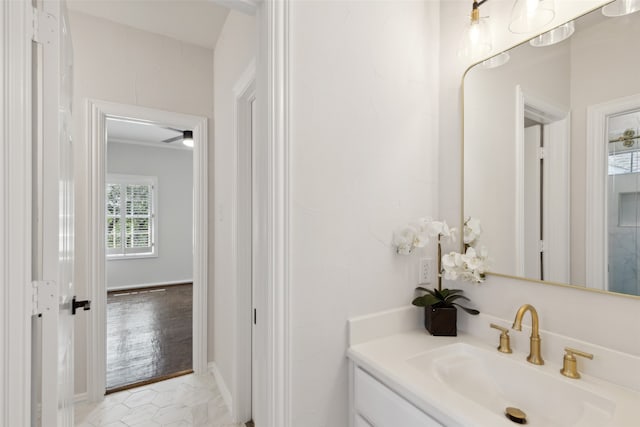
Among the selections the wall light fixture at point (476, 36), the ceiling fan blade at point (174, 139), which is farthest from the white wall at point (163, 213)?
the wall light fixture at point (476, 36)

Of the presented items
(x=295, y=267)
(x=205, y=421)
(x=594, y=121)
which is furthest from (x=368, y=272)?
(x=205, y=421)

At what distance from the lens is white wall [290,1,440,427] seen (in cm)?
106

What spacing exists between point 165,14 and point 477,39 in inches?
85.4

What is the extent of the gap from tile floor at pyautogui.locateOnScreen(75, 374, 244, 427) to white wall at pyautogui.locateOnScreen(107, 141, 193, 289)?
12.8ft

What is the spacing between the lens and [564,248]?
101cm

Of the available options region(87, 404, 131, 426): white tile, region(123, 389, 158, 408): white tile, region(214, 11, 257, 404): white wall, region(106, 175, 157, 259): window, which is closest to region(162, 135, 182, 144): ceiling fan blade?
region(106, 175, 157, 259): window

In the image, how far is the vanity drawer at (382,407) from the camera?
843 millimetres

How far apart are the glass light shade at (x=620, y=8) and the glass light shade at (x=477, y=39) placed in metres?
0.33

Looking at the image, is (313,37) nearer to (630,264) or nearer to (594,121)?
(594,121)

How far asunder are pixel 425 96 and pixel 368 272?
0.82 m

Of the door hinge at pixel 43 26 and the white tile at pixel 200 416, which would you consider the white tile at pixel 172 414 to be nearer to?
the white tile at pixel 200 416

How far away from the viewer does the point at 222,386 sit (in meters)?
2.31

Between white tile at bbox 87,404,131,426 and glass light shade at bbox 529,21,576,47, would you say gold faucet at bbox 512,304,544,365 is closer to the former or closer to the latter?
glass light shade at bbox 529,21,576,47
